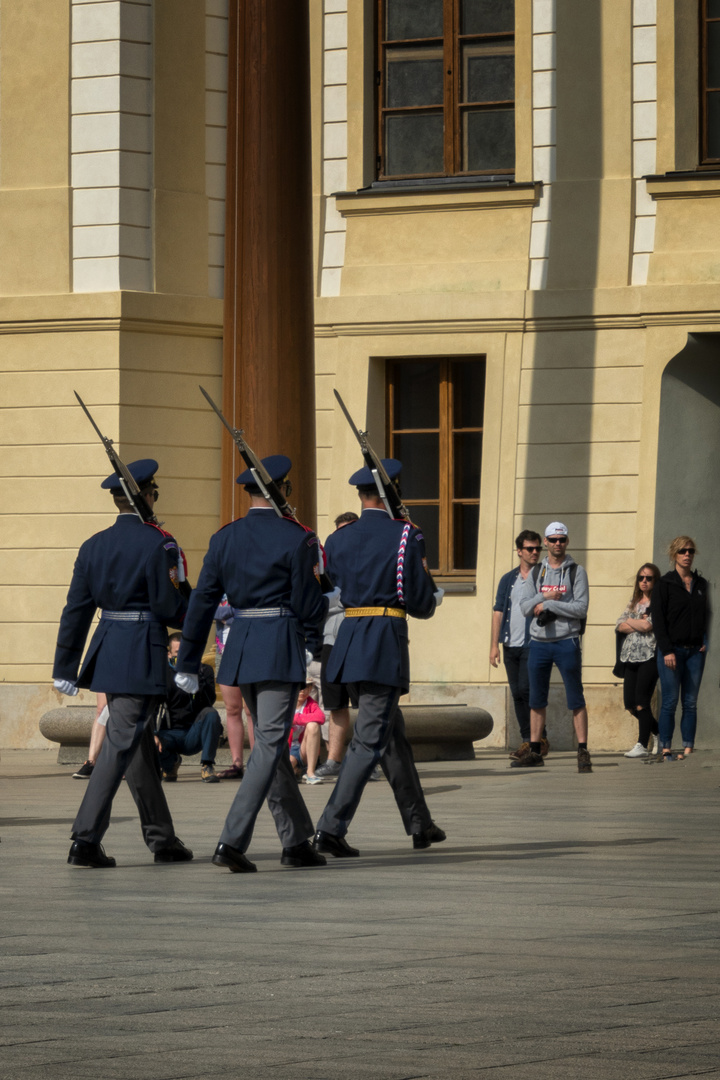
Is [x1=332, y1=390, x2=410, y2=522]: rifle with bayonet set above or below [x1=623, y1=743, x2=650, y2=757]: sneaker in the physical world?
above

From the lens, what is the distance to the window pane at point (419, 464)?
19422mm

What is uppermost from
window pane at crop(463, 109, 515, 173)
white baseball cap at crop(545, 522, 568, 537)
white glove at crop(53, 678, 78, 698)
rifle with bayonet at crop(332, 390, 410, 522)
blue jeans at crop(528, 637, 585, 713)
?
window pane at crop(463, 109, 515, 173)

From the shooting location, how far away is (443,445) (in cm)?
1930

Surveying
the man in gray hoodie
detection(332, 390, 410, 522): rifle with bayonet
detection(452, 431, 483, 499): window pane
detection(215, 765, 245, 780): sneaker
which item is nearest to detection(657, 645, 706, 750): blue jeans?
the man in gray hoodie

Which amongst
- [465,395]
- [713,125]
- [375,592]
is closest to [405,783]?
[375,592]

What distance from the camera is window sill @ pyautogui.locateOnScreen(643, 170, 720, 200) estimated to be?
18.3m

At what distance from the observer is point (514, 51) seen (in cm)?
1916

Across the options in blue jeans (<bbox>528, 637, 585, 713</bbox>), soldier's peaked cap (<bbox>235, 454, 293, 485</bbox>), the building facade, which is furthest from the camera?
the building facade

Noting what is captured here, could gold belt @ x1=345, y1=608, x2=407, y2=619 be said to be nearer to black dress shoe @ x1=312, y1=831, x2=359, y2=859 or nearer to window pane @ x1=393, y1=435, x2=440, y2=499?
black dress shoe @ x1=312, y1=831, x2=359, y2=859

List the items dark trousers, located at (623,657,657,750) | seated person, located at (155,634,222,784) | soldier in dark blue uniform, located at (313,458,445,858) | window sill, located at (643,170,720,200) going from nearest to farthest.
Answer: soldier in dark blue uniform, located at (313,458,445,858) → seated person, located at (155,634,222,784) → dark trousers, located at (623,657,657,750) → window sill, located at (643,170,720,200)

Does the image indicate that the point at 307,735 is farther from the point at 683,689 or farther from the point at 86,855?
the point at 86,855

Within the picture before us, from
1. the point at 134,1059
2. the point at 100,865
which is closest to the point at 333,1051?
the point at 134,1059

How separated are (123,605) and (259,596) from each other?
0.74 m

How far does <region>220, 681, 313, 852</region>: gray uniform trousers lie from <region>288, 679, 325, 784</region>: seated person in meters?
5.13
